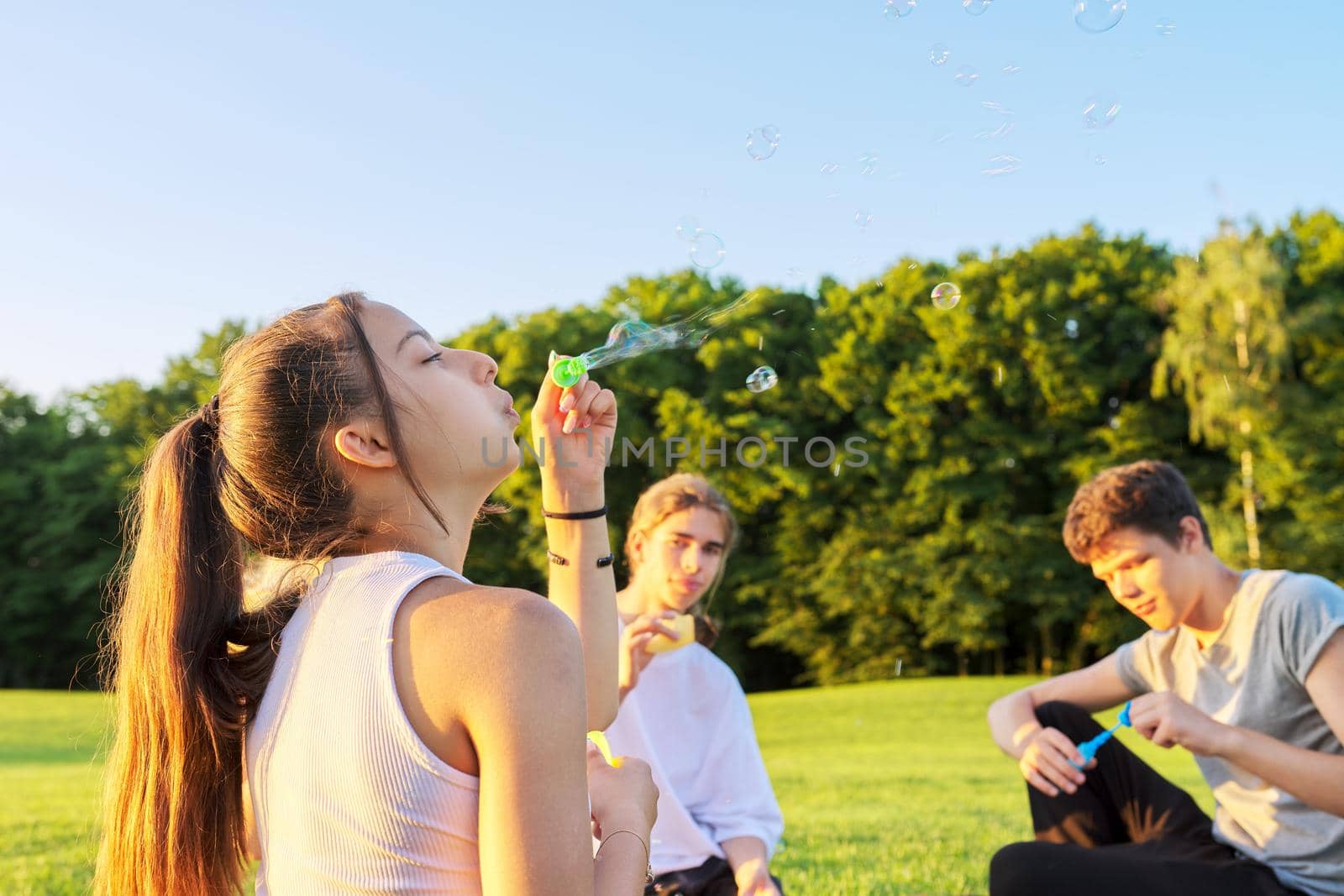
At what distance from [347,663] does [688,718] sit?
2.09 metres

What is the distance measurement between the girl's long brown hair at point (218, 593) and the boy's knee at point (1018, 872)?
2251mm

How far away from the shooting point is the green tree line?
24172 millimetres

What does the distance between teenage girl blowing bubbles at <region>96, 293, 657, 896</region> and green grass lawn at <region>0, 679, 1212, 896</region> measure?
33 cm

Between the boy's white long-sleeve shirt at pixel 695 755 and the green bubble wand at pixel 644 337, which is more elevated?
the green bubble wand at pixel 644 337

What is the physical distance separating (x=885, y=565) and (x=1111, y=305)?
7891 millimetres

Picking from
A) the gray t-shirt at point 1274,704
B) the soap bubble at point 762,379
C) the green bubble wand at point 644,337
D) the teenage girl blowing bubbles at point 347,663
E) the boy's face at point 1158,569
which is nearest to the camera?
the teenage girl blowing bubbles at point 347,663

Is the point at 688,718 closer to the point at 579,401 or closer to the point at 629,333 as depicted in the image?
the point at 629,333

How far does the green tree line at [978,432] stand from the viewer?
79.3ft

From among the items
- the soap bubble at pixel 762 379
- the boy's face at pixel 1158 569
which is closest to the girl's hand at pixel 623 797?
the boy's face at pixel 1158 569

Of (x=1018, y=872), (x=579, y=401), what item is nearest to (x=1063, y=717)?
(x=1018, y=872)

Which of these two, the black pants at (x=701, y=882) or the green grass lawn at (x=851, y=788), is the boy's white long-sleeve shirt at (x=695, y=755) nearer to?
the black pants at (x=701, y=882)

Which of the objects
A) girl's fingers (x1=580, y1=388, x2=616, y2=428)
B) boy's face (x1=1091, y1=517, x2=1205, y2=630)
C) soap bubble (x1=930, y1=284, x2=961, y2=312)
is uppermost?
soap bubble (x1=930, y1=284, x2=961, y2=312)

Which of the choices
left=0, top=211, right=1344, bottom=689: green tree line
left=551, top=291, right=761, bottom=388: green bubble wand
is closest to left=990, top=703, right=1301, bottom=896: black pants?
left=551, top=291, right=761, bottom=388: green bubble wand

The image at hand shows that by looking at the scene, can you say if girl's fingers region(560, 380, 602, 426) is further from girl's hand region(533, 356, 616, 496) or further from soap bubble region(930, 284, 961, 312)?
Answer: soap bubble region(930, 284, 961, 312)
